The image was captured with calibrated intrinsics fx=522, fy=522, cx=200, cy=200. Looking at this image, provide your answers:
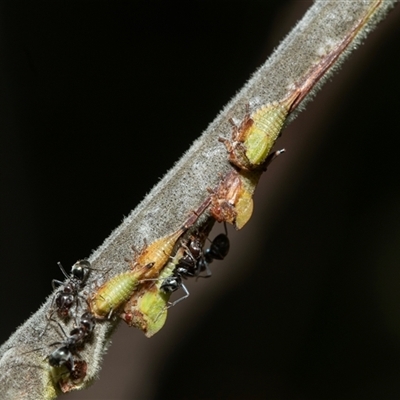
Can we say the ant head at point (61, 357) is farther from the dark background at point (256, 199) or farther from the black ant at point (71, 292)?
the dark background at point (256, 199)

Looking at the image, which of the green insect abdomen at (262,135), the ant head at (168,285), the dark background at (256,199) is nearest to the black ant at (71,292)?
the ant head at (168,285)

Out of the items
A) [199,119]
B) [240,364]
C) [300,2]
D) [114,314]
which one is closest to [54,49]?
[199,119]

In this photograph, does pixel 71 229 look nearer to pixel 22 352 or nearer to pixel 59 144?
pixel 59 144

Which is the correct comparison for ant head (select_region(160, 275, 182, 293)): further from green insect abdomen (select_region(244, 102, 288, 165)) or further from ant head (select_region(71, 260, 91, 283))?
green insect abdomen (select_region(244, 102, 288, 165))

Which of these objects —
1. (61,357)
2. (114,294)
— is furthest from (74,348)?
(114,294)

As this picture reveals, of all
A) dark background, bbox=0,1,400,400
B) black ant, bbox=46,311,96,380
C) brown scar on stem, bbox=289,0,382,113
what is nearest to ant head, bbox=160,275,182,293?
black ant, bbox=46,311,96,380

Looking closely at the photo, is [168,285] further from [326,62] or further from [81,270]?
[326,62]
